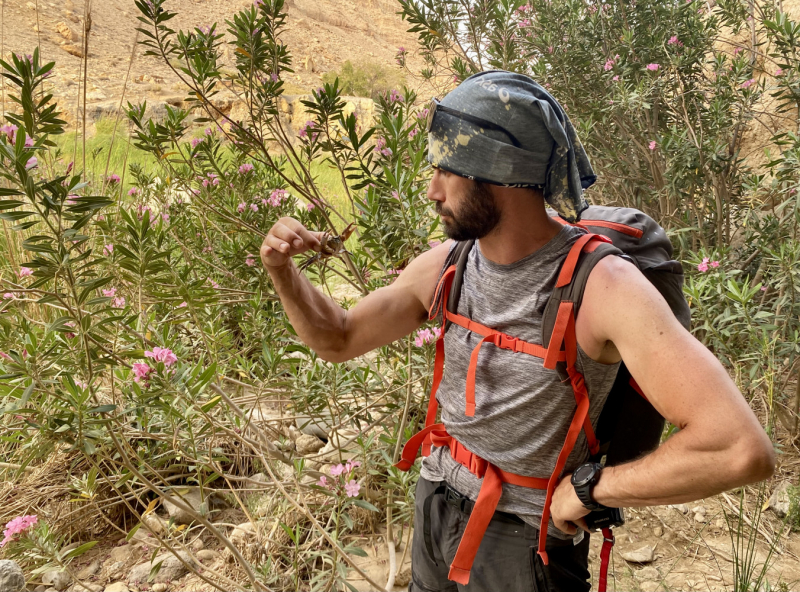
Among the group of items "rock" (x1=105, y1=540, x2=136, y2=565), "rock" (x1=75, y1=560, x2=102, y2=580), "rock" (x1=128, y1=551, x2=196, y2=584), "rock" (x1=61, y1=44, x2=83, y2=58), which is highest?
"rock" (x1=61, y1=44, x2=83, y2=58)

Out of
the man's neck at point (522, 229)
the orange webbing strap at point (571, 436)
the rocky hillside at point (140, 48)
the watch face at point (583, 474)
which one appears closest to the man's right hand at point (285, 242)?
the man's neck at point (522, 229)

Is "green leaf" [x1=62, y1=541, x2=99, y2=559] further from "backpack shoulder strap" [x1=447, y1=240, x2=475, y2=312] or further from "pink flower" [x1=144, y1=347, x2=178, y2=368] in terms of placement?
"backpack shoulder strap" [x1=447, y1=240, x2=475, y2=312]

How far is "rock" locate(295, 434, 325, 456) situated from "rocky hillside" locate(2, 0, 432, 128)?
8740mm

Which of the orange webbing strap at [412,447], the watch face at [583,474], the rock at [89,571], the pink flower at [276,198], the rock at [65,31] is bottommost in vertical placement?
the rock at [89,571]

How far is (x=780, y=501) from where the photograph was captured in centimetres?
301

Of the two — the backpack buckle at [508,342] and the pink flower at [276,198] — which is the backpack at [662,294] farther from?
the pink flower at [276,198]

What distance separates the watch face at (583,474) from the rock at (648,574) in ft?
5.67

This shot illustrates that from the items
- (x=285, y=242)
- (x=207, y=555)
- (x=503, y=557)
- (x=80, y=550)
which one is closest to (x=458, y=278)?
(x=285, y=242)

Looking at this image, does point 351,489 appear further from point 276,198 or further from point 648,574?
point 276,198

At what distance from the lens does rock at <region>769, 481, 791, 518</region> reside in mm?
2979

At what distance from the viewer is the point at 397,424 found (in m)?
2.79

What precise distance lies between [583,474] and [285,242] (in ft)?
2.98

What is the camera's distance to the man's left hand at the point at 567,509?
1.28 metres

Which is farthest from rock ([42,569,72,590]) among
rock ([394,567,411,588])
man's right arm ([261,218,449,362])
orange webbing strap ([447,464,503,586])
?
orange webbing strap ([447,464,503,586])
